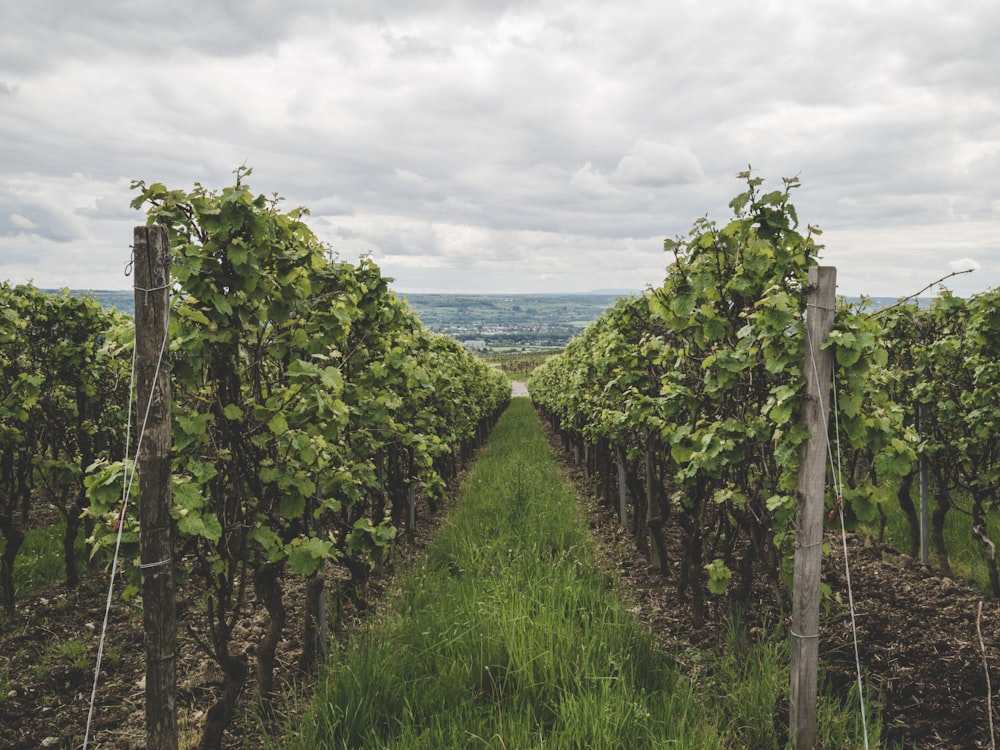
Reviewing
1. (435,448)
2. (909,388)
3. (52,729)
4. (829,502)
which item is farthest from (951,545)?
(52,729)

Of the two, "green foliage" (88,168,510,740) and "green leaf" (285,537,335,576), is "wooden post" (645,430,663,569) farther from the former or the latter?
"green leaf" (285,537,335,576)

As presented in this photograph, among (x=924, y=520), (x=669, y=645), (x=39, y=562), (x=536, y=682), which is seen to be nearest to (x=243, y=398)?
(x=536, y=682)

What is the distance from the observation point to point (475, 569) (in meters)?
5.97

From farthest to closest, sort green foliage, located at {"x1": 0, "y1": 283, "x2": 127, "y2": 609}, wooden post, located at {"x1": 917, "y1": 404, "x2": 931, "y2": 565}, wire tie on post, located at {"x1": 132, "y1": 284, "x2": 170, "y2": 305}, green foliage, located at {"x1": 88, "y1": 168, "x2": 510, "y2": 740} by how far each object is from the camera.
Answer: wooden post, located at {"x1": 917, "y1": 404, "x2": 931, "y2": 565}, green foliage, located at {"x1": 0, "y1": 283, "x2": 127, "y2": 609}, green foliage, located at {"x1": 88, "y1": 168, "x2": 510, "y2": 740}, wire tie on post, located at {"x1": 132, "y1": 284, "x2": 170, "y2": 305}

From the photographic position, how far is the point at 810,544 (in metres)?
3.26

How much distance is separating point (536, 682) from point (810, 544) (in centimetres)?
186

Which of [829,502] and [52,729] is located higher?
[829,502]

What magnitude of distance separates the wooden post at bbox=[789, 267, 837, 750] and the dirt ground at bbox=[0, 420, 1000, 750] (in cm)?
56

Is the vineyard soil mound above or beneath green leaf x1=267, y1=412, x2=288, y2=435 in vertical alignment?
beneath

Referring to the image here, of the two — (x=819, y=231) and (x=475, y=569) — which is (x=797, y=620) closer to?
(x=819, y=231)

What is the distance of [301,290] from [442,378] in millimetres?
5683

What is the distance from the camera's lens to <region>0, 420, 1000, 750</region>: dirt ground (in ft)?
12.6

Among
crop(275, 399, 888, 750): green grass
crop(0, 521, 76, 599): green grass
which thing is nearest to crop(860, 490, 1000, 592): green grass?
crop(275, 399, 888, 750): green grass

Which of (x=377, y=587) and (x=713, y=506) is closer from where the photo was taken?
(x=713, y=506)
